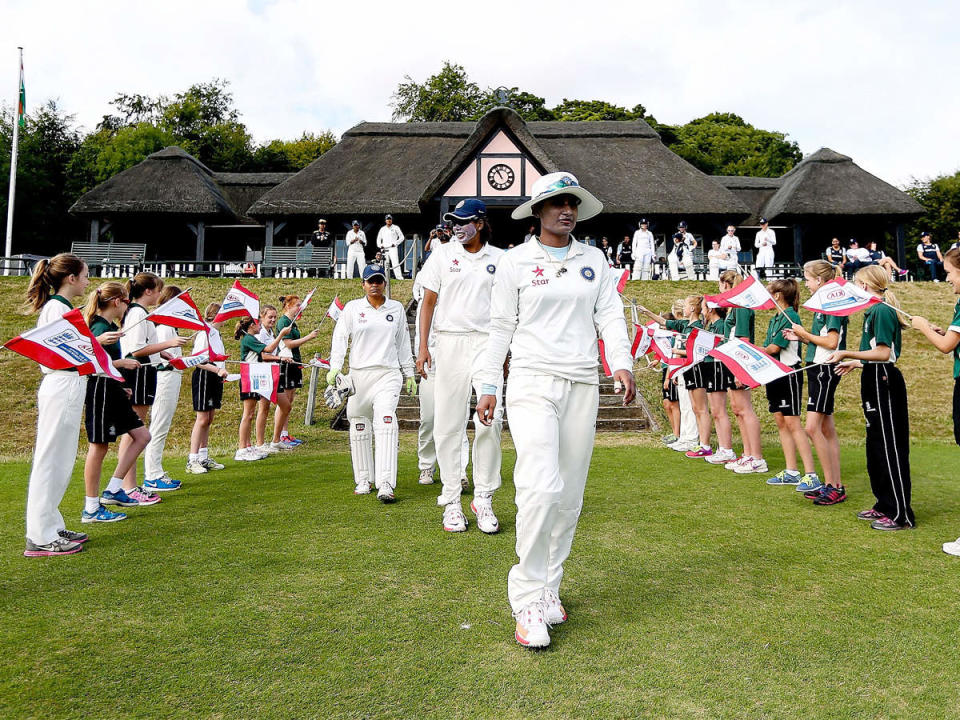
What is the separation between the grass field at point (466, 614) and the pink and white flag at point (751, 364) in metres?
1.15

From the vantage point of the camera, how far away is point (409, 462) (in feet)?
29.9

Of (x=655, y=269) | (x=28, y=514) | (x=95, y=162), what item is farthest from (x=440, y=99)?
(x=28, y=514)

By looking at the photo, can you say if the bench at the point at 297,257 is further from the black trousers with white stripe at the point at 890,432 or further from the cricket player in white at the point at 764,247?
the black trousers with white stripe at the point at 890,432

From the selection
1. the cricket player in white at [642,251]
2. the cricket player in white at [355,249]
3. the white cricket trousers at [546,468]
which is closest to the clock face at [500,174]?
the cricket player in white at [642,251]

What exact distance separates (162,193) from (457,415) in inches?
1173

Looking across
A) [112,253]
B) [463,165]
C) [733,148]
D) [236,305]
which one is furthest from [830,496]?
[733,148]

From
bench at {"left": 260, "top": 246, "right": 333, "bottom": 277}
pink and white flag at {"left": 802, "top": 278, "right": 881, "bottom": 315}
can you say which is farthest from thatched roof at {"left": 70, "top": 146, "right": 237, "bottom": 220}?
pink and white flag at {"left": 802, "top": 278, "right": 881, "bottom": 315}

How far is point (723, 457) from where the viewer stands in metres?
8.78

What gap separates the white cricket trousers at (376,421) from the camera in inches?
255

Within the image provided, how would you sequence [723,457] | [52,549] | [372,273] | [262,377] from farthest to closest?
[262,377], [723,457], [372,273], [52,549]

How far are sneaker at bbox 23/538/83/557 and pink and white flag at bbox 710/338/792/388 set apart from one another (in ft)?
18.5

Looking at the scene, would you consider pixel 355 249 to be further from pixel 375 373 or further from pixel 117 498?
pixel 117 498

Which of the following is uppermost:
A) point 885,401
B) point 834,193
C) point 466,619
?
point 834,193

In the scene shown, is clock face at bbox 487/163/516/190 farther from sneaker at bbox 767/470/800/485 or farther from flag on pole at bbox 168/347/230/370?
sneaker at bbox 767/470/800/485
